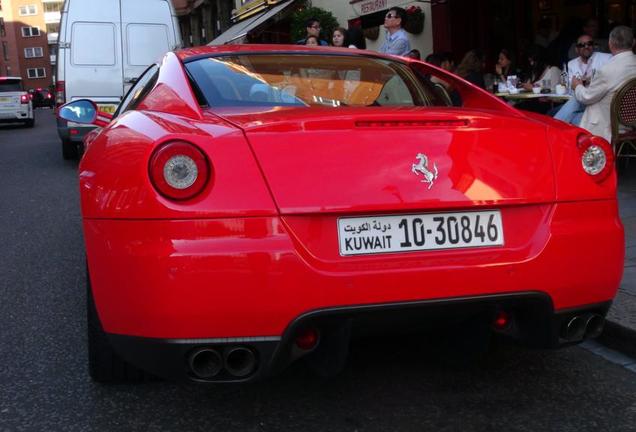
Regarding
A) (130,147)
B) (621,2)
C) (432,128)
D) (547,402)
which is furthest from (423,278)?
(621,2)

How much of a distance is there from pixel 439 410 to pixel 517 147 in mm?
978

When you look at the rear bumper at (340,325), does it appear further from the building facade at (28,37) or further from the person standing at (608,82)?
the building facade at (28,37)

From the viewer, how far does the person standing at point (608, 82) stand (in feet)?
22.3

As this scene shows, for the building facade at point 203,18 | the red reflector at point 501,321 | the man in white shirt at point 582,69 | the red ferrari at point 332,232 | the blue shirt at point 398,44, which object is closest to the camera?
the red ferrari at point 332,232

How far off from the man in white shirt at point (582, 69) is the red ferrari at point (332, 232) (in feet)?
16.8

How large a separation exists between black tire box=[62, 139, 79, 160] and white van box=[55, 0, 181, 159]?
0.37 meters

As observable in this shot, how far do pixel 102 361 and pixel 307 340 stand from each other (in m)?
1.01

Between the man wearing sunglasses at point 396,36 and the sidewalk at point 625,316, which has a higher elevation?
the man wearing sunglasses at point 396,36

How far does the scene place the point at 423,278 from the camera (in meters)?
2.34

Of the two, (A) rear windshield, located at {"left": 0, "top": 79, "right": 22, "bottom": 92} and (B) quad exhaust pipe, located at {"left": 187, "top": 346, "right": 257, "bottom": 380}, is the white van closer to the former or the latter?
(B) quad exhaust pipe, located at {"left": 187, "top": 346, "right": 257, "bottom": 380}

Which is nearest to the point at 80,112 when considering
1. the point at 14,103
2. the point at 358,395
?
the point at 358,395

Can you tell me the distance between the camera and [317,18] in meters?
16.4

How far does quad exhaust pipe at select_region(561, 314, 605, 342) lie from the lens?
2578mm

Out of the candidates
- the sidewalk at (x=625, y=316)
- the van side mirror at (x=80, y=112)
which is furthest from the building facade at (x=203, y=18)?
the sidewalk at (x=625, y=316)
